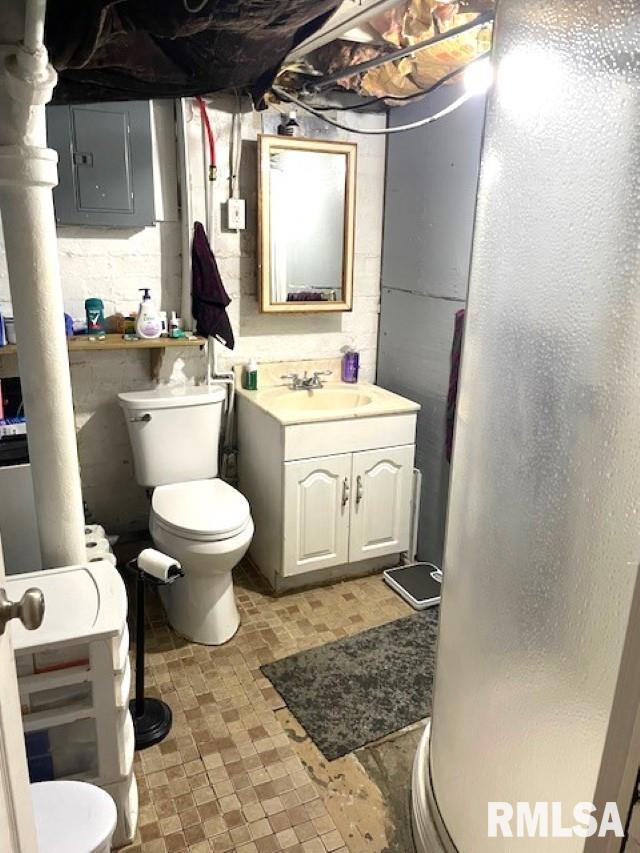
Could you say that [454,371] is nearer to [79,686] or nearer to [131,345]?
[131,345]

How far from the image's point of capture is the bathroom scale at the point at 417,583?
2.58m

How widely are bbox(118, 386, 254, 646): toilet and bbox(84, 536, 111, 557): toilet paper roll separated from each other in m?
0.20

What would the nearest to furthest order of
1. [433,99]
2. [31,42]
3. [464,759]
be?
[464,759], [31,42], [433,99]

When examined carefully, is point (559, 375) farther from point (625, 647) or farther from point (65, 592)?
point (65, 592)

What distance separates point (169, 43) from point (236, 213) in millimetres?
1037

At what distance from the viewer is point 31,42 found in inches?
49.8

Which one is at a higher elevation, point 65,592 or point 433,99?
point 433,99

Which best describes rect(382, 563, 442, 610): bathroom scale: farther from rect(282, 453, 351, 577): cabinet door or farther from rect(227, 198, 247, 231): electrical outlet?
rect(227, 198, 247, 231): electrical outlet

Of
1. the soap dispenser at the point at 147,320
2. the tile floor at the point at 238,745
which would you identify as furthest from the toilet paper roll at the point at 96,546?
the soap dispenser at the point at 147,320

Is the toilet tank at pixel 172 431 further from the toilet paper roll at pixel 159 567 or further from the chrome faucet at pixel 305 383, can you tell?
the toilet paper roll at pixel 159 567

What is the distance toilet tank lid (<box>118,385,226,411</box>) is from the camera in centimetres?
248

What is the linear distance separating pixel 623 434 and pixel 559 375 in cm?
13

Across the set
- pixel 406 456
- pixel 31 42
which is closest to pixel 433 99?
pixel 406 456

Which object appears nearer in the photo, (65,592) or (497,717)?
(497,717)
